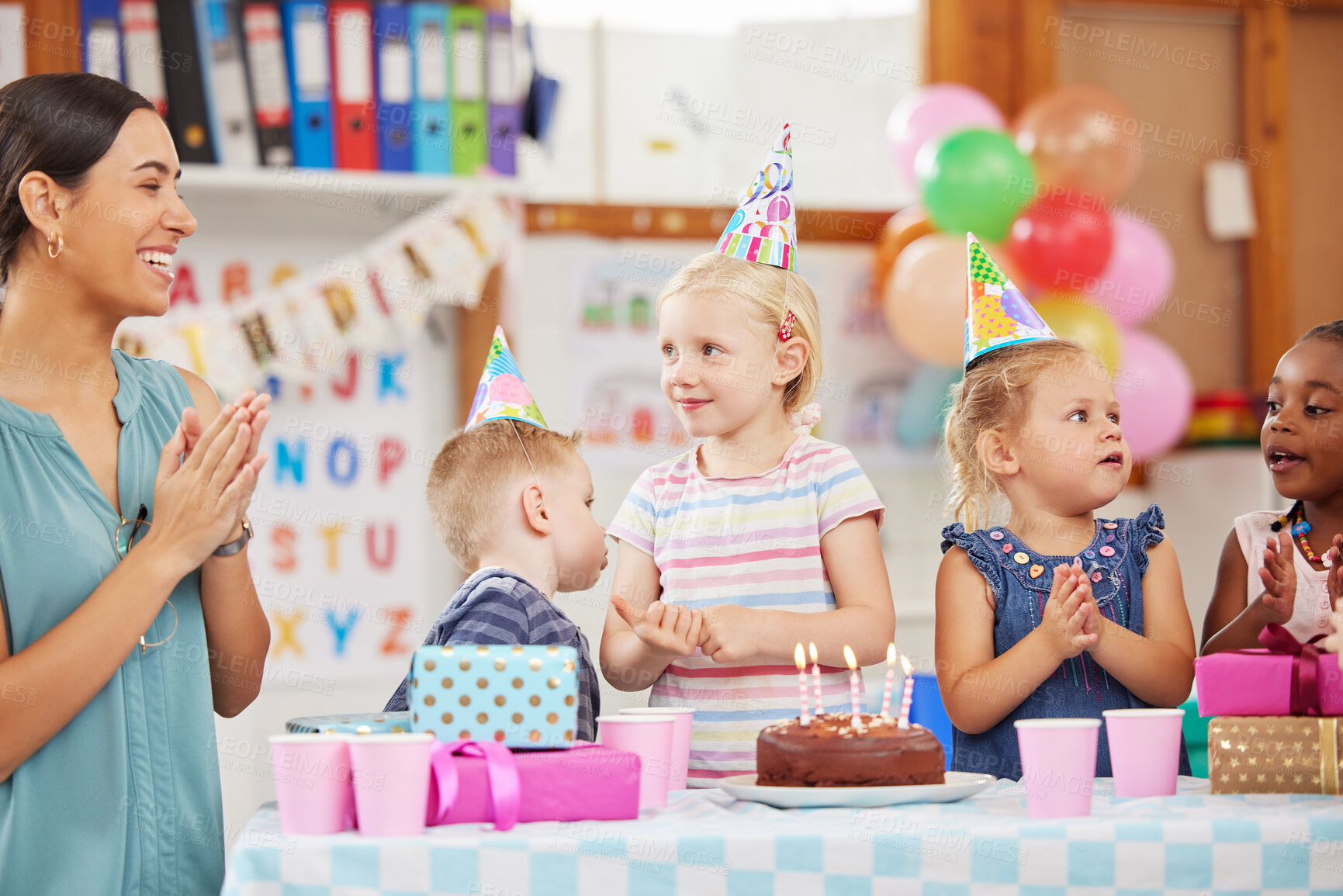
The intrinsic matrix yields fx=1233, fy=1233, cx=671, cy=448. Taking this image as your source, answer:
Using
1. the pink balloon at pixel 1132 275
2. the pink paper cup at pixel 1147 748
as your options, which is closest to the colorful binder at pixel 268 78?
the pink balloon at pixel 1132 275

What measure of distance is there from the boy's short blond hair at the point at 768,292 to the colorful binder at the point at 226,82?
1947 mm

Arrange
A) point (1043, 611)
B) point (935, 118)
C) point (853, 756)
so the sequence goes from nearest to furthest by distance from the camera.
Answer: point (853, 756)
point (1043, 611)
point (935, 118)

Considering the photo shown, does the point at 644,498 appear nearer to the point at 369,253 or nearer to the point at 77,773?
the point at 77,773

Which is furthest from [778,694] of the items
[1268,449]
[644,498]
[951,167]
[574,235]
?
[574,235]

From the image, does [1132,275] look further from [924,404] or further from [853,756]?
[853,756]

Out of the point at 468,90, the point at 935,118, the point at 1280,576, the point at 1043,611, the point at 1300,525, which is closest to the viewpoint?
the point at 1280,576

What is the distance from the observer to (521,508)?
143 centimetres

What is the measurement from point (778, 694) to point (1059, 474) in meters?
0.43

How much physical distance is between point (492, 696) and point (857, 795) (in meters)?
0.31

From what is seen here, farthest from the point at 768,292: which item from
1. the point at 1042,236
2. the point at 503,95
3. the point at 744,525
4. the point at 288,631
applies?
the point at 288,631

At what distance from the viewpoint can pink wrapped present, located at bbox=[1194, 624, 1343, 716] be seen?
109 cm

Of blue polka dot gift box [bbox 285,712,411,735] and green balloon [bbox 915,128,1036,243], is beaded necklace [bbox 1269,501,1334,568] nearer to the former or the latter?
blue polka dot gift box [bbox 285,712,411,735]

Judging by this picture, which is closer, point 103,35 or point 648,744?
point 648,744

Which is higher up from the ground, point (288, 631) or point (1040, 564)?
point (1040, 564)
